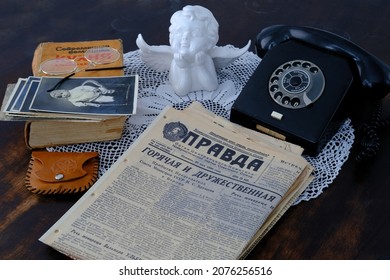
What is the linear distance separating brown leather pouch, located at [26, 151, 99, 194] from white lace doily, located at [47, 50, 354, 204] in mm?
24

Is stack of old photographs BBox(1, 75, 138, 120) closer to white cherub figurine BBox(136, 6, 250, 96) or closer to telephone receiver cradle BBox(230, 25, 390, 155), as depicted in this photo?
white cherub figurine BBox(136, 6, 250, 96)

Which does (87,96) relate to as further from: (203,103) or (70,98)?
(203,103)

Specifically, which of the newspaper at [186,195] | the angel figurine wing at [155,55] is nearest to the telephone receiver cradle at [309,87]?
the newspaper at [186,195]

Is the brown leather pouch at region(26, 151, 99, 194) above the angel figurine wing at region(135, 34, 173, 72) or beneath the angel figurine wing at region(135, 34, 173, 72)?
beneath

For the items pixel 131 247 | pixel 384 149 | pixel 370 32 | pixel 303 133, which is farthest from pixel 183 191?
pixel 370 32

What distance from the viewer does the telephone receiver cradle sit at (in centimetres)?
98

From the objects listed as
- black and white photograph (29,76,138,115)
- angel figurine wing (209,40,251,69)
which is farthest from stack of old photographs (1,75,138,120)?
angel figurine wing (209,40,251,69)

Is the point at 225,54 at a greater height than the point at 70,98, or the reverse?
the point at 225,54

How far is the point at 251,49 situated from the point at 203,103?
24 centimetres

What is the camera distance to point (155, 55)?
112 cm

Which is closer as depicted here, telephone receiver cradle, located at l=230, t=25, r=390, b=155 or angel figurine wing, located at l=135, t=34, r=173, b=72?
telephone receiver cradle, located at l=230, t=25, r=390, b=155

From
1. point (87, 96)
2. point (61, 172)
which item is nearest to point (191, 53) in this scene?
point (87, 96)

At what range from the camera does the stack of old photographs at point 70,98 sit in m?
0.97

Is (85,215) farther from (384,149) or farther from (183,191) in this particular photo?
(384,149)
